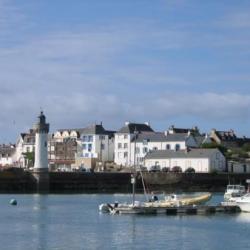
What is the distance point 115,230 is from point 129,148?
3020 inches

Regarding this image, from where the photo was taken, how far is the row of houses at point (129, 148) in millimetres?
114875

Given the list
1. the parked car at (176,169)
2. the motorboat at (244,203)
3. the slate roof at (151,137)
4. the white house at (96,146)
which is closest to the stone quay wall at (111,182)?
the parked car at (176,169)

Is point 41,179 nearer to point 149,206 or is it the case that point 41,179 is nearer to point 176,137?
point 176,137

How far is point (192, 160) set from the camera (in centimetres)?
11369

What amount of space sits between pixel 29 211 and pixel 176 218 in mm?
13389

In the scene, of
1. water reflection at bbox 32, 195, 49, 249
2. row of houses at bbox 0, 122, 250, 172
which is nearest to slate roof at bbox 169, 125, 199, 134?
row of houses at bbox 0, 122, 250, 172

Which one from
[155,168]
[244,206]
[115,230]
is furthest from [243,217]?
[155,168]

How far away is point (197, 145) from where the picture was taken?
406 ft

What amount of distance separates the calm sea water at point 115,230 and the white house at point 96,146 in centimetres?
6630

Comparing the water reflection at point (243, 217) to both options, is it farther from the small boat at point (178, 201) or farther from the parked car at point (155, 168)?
the parked car at point (155, 168)

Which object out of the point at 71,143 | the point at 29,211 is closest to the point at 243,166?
the point at 71,143

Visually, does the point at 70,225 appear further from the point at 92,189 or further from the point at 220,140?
the point at 220,140

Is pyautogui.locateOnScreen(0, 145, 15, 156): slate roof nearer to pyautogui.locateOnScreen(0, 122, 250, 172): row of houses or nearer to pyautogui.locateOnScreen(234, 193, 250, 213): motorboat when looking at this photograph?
pyautogui.locateOnScreen(0, 122, 250, 172): row of houses

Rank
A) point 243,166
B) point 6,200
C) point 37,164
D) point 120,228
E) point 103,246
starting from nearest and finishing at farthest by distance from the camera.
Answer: point 103,246, point 120,228, point 6,200, point 37,164, point 243,166
